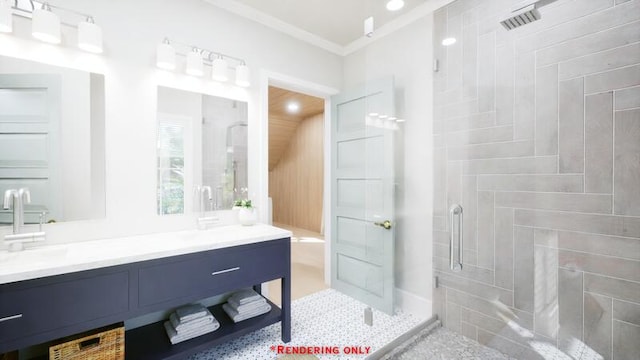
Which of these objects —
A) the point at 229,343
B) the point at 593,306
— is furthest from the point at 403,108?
the point at 229,343

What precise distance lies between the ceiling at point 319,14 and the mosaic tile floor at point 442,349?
2.45m

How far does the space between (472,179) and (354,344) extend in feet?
4.56

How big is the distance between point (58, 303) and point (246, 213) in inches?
43.7

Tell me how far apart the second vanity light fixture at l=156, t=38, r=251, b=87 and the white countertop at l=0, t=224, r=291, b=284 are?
1140 millimetres

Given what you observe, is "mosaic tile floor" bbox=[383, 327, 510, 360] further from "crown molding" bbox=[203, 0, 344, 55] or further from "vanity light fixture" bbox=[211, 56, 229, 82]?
"crown molding" bbox=[203, 0, 344, 55]

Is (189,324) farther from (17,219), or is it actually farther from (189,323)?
(17,219)

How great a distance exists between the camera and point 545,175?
1.55 metres

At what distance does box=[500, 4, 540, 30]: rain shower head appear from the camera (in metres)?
1.56

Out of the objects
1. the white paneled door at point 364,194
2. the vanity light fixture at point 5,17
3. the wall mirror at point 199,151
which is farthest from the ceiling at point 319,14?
the vanity light fixture at point 5,17

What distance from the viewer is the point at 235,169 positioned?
2.19 metres

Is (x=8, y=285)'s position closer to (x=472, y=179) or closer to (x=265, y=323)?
(x=265, y=323)

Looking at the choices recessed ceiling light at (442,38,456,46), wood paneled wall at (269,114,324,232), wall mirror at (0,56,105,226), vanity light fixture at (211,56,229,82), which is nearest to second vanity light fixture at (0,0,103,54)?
wall mirror at (0,56,105,226)

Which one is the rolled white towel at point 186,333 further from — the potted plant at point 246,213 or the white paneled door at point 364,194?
the white paneled door at point 364,194

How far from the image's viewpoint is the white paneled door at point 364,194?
2.24m
